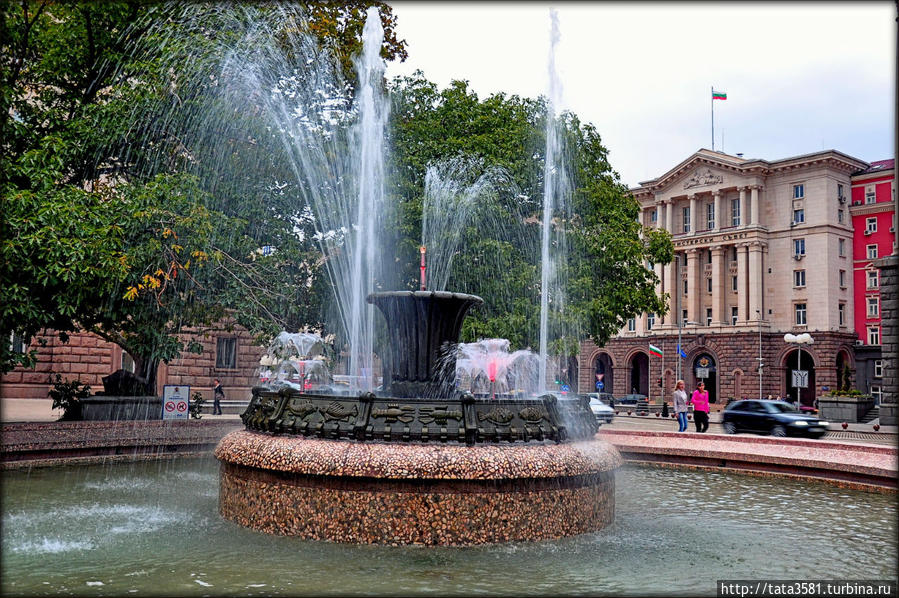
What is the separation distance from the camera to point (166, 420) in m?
16.7

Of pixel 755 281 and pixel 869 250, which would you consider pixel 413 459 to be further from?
pixel 869 250

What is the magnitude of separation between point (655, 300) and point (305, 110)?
1553 centimetres

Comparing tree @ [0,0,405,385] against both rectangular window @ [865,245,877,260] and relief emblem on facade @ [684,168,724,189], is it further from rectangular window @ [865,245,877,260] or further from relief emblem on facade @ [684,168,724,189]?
rectangular window @ [865,245,877,260]

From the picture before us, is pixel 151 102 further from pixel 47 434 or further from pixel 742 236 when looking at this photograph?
pixel 742 236

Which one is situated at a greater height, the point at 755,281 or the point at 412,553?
the point at 755,281

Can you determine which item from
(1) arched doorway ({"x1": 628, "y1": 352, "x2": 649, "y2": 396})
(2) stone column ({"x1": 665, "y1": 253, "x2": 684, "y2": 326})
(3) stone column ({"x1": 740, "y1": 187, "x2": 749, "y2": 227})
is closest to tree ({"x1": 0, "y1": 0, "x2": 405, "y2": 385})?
(3) stone column ({"x1": 740, "y1": 187, "x2": 749, "y2": 227})

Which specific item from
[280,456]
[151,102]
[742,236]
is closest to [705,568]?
[280,456]

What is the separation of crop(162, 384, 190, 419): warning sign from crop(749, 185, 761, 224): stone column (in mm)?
54215

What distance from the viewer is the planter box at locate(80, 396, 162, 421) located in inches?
666

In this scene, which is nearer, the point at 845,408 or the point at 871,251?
the point at 845,408

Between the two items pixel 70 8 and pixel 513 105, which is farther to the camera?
pixel 513 105

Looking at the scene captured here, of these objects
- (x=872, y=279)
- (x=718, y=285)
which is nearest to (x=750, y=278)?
(x=718, y=285)

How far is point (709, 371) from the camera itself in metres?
62.3

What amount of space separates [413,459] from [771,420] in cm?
1792
